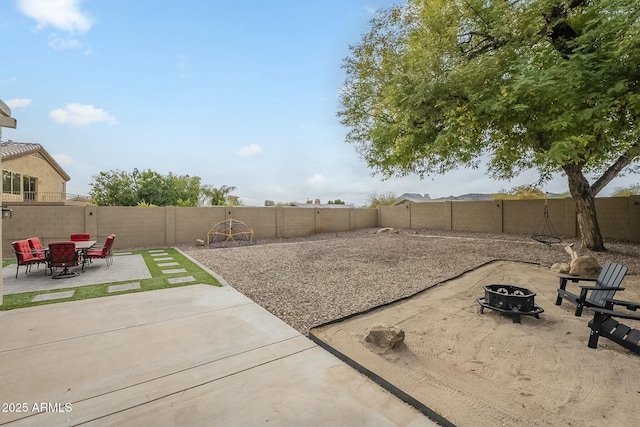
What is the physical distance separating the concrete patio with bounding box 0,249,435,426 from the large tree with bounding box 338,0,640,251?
5617mm

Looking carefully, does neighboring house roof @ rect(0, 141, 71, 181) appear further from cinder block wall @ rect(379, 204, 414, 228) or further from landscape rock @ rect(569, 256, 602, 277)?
landscape rock @ rect(569, 256, 602, 277)

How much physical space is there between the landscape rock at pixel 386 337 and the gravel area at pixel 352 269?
899 millimetres

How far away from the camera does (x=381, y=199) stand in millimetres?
32375

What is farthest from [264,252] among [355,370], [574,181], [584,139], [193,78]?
[574,181]

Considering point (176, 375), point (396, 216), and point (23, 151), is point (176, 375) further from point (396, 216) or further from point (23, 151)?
point (23, 151)

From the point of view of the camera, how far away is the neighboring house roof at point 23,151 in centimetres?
1727

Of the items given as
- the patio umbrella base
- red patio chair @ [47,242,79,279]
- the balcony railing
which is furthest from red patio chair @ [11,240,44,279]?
the balcony railing

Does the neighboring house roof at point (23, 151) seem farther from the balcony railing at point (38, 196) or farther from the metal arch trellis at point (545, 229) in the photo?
the metal arch trellis at point (545, 229)

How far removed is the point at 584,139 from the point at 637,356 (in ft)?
12.2

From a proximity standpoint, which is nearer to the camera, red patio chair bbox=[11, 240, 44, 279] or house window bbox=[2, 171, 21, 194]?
red patio chair bbox=[11, 240, 44, 279]

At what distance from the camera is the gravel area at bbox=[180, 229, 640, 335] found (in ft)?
15.3

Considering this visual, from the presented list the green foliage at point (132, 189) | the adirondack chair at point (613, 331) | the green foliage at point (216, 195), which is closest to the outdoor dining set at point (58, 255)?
the adirondack chair at point (613, 331)

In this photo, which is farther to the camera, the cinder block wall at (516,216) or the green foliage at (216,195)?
the green foliage at (216,195)

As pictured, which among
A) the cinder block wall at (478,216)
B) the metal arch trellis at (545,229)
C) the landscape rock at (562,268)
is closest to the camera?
the landscape rock at (562,268)
